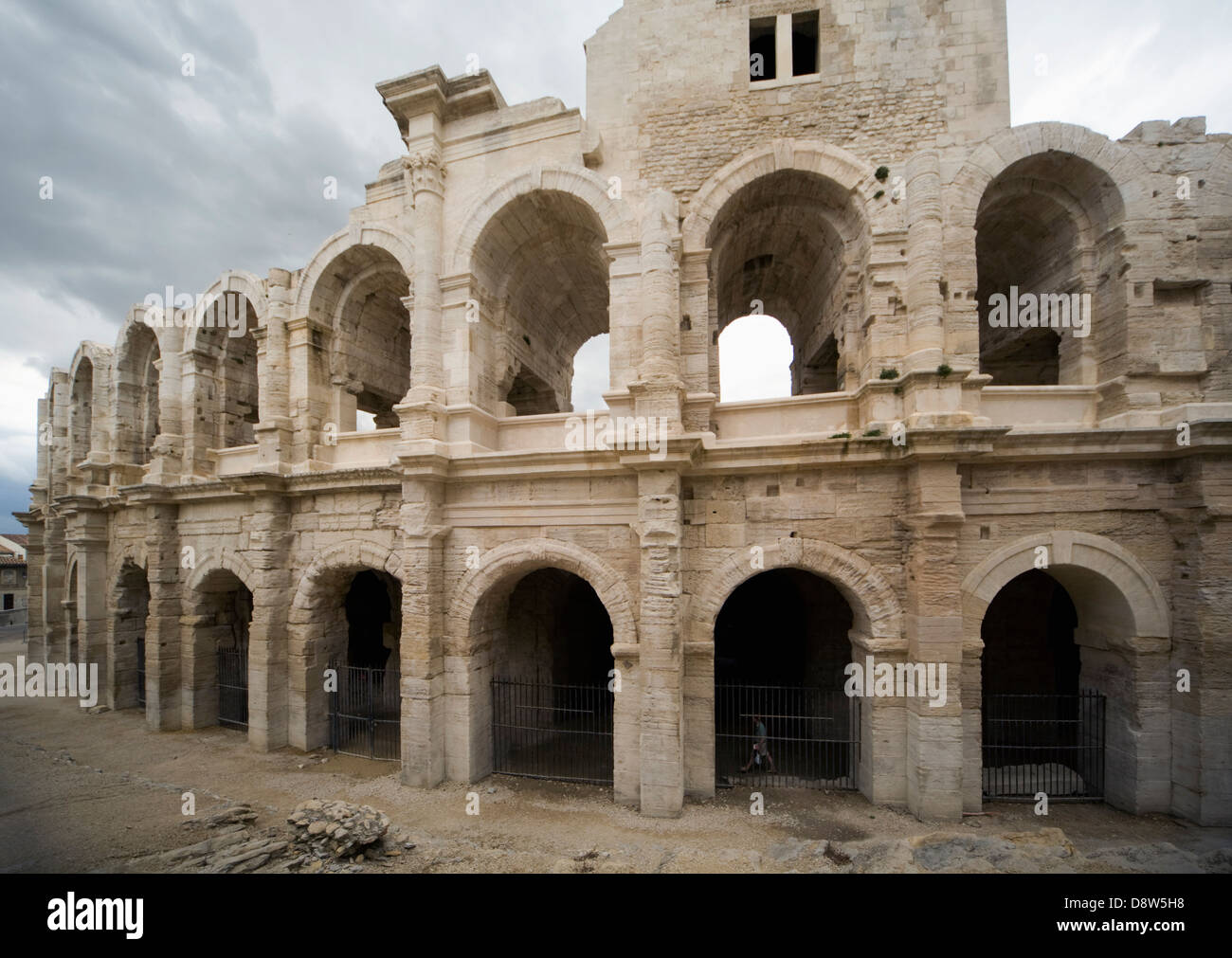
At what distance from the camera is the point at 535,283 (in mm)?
11016

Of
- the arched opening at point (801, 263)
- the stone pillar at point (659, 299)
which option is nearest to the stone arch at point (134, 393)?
the stone pillar at point (659, 299)

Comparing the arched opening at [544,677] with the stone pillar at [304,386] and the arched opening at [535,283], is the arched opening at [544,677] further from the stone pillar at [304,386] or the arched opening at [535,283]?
the stone pillar at [304,386]

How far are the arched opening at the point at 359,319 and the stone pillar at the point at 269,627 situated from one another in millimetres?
2444

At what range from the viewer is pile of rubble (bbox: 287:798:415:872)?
249 inches

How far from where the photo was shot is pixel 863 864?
5922 millimetres

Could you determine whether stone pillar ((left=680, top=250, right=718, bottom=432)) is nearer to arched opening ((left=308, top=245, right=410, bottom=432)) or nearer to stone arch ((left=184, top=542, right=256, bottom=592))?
arched opening ((left=308, top=245, right=410, bottom=432))

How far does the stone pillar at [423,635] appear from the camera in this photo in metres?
8.41

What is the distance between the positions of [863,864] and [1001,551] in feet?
16.0

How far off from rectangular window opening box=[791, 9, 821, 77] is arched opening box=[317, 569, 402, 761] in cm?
1370

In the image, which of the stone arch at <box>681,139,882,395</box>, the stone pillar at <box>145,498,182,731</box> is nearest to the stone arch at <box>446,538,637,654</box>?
the stone arch at <box>681,139,882,395</box>

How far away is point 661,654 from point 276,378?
32.7 ft

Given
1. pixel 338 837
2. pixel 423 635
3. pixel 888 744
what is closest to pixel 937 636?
pixel 888 744

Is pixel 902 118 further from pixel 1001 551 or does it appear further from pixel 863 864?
pixel 863 864
